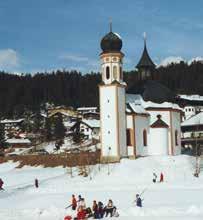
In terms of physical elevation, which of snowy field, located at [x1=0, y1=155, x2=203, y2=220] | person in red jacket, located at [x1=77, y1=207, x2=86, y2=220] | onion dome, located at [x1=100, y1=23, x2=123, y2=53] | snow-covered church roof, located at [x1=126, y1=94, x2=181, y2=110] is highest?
onion dome, located at [x1=100, y1=23, x2=123, y2=53]

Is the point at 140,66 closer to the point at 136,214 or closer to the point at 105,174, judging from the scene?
the point at 105,174

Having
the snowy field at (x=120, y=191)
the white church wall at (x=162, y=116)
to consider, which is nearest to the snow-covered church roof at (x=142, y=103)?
the white church wall at (x=162, y=116)

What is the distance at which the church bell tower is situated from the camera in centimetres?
4538

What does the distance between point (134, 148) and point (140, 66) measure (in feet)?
37.5

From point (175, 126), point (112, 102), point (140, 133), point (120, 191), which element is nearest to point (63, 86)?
point (175, 126)

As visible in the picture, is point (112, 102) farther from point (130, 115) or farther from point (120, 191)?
point (120, 191)

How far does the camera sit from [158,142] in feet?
Result: 160

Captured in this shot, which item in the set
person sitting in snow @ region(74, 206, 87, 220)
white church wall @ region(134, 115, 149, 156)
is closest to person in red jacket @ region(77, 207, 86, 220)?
person sitting in snow @ region(74, 206, 87, 220)

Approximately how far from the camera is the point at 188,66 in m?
153

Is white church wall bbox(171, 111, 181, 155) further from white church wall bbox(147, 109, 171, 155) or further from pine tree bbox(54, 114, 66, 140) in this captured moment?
pine tree bbox(54, 114, 66, 140)

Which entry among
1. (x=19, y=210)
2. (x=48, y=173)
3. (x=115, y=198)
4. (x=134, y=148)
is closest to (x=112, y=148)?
(x=134, y=148)

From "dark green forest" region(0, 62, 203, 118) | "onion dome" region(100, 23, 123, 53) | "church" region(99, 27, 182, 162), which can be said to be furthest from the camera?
"dark green forest" region(0, 62, 203, 118)

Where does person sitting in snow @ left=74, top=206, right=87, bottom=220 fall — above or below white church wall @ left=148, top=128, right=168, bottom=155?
below

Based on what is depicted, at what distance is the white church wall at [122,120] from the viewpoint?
150 ft
